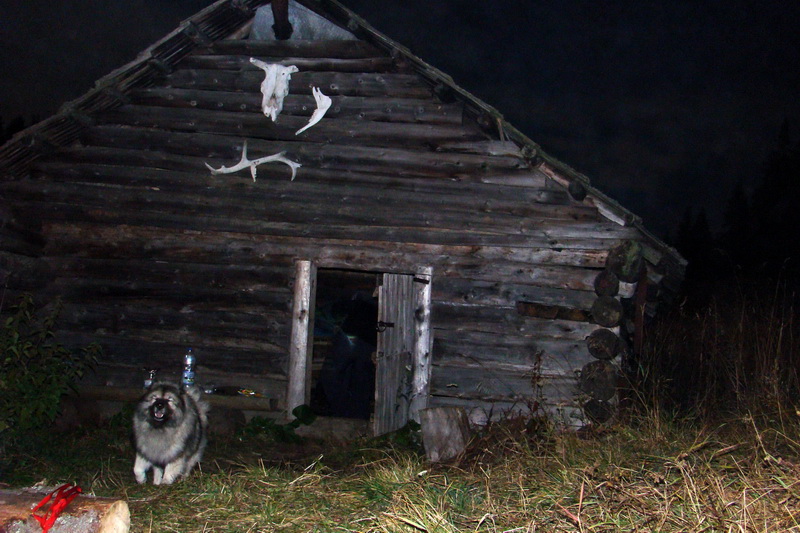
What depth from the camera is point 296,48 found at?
7957 millimetres

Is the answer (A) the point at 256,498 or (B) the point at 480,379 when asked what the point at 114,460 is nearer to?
(A) the point at 256,498

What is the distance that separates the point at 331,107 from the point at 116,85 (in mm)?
2515

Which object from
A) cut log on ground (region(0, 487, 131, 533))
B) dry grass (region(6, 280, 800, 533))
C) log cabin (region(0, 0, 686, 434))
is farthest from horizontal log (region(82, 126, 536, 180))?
cut log on ground (region(0, 487, 131, 533))

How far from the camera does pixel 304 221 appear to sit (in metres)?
7.77

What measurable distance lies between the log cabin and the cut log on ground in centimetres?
449

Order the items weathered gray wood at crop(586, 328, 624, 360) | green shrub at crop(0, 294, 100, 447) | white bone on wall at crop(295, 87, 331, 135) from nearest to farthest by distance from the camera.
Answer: green shrub at crop(0, 294, 100, 447), weathered gray wood at crop(586, 328, 624, 360), white bone on wall at crop(295, 87, 331, 135)

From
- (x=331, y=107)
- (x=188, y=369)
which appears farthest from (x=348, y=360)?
(x=331, y=107)

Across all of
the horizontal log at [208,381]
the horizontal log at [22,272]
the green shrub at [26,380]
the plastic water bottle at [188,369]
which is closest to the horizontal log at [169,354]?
the horizontal log at [208,381]

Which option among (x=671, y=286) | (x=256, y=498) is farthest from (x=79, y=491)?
(x=671, y=286)

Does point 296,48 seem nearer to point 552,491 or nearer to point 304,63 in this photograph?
point 304,63

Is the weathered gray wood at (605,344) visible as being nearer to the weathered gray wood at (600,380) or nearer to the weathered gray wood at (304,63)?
the weathered gray wood at (600,380)

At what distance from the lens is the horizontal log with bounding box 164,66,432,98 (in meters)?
7.75

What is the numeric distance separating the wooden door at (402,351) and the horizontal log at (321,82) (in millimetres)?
2203

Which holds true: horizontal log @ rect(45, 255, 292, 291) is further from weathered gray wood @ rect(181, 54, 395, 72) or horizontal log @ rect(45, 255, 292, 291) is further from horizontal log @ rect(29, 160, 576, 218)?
weathered gray wood @ rect(181, 54, 395, 72)
